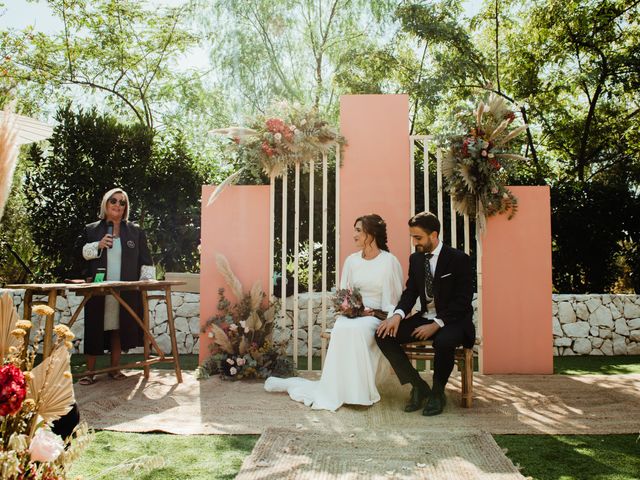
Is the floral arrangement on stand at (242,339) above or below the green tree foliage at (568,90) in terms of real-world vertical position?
below

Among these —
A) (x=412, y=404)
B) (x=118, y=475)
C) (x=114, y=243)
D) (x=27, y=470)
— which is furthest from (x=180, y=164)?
(x=27, y=470)

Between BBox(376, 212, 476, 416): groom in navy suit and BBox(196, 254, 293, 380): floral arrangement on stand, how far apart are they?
55.8 inches

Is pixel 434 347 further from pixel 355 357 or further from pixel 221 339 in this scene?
pixel 221 339

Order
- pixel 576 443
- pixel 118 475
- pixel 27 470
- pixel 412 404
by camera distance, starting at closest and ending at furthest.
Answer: pixel 27 470
pixel 118 475
pixel 576 443
pixel 412 404

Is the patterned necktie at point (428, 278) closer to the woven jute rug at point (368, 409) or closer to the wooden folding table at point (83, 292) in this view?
the woven jute rug at point (368, 409)

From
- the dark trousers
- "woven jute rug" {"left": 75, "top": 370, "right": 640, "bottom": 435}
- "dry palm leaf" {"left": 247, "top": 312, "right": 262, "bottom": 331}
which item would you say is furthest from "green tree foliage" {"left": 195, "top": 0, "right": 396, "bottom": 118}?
the dark trousers

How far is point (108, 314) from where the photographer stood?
5.40m

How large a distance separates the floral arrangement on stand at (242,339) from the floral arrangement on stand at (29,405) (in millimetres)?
4281

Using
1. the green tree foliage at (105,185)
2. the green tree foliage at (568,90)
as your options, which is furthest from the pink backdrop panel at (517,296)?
the green tree foliage at (105,185)

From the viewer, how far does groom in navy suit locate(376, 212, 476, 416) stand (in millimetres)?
4344

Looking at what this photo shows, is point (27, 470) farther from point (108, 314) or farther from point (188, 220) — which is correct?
point (188, 220)

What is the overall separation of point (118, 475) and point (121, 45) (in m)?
9.76

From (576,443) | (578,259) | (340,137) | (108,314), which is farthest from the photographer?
(578,259)

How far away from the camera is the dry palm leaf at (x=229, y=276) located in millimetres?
5730
